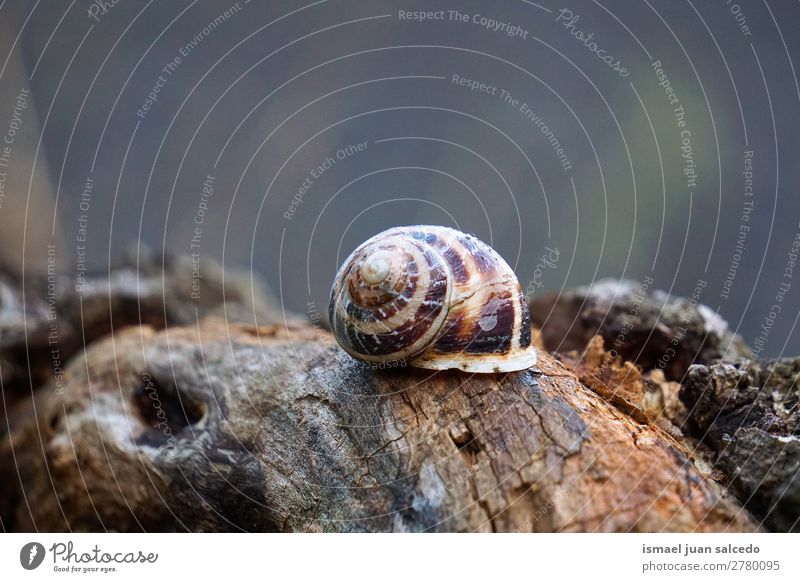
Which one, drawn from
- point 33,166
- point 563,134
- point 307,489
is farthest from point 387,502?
point 33,166

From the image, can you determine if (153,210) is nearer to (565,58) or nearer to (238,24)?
(238,24)

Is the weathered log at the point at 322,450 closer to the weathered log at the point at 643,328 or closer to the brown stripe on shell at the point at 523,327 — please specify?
the brown stripe on shell at the point at 523,327

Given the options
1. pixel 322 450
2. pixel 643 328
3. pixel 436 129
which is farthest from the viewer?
pixel 436 129
